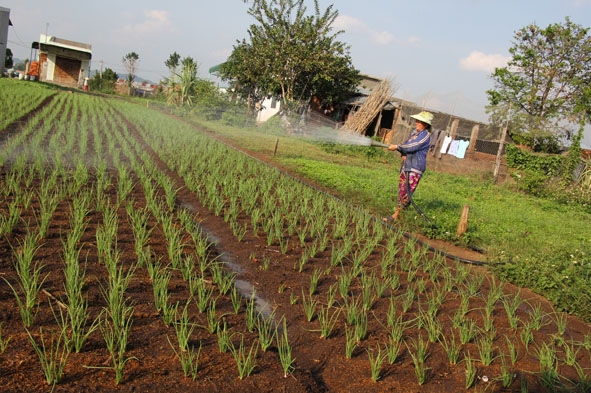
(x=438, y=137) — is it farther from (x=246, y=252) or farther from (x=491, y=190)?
(x=246, y=252)

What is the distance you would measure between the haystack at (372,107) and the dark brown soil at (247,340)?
15.0 meters

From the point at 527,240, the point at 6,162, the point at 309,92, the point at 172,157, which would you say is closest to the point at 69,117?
the point at 172,157

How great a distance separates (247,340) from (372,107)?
16.8 metres

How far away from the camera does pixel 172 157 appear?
8.32 meters

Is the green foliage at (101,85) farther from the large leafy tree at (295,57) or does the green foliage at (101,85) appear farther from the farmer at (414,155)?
the farmer at (414,155)

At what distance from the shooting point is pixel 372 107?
18.5 m

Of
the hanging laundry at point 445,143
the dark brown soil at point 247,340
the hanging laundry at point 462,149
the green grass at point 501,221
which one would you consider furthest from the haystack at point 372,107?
the dark brown soil at point 247,340

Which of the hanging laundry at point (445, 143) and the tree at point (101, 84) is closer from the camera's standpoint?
the hanging laundry at point (445, 143)

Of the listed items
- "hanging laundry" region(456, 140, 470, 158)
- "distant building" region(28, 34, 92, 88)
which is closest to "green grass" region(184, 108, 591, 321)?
"hanging laundry" region(456, 140, 470, 158)

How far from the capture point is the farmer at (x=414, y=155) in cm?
607

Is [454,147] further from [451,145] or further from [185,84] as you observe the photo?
[185,84]

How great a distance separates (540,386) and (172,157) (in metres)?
6.98

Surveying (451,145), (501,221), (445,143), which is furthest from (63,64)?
(501,221)

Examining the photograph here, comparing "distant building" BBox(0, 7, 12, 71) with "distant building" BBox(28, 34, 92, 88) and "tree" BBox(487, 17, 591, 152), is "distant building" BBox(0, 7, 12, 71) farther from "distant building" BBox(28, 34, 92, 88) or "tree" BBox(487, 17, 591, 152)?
"tree" BBox(487, 17, 591, 152)
